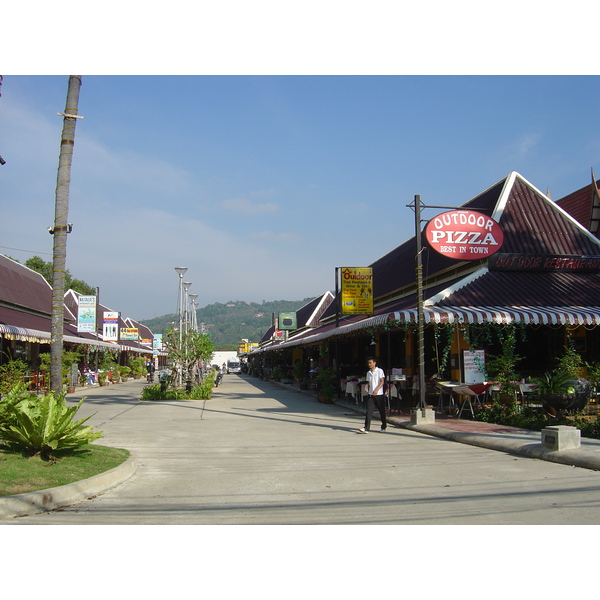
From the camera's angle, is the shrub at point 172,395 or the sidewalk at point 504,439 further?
the shrub at point 172,395

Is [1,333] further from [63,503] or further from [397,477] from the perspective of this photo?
[397,477]

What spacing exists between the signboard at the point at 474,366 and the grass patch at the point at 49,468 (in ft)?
32.1

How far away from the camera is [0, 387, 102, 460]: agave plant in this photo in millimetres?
7914

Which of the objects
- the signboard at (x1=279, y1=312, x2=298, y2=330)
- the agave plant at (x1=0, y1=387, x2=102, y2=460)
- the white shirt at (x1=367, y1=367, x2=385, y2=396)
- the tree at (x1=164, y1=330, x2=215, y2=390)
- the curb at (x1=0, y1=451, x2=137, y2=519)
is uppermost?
the signboard at (x1=279, y1=312, x2=298, y2=330)

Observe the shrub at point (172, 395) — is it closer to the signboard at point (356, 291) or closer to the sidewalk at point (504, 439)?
the signboard at point (356, 291)

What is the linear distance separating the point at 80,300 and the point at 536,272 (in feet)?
81.1

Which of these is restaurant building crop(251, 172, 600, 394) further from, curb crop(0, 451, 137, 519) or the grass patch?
curb crop(0, 451, 137, 519)

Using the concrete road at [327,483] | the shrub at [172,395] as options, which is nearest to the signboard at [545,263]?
the concrete road at [327,483]

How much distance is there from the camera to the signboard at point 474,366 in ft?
50.1

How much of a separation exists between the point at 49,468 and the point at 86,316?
2549cm

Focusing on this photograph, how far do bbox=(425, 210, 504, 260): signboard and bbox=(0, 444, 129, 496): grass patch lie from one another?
1008cm

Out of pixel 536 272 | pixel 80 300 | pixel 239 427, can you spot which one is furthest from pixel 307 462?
pixel 80 300

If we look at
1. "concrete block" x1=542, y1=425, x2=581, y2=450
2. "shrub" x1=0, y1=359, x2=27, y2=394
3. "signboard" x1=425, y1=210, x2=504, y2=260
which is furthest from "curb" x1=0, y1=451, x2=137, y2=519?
"shrub" x1=0, y1=359, x2=27, y2=394

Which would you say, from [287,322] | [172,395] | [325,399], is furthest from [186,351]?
[287,322]
